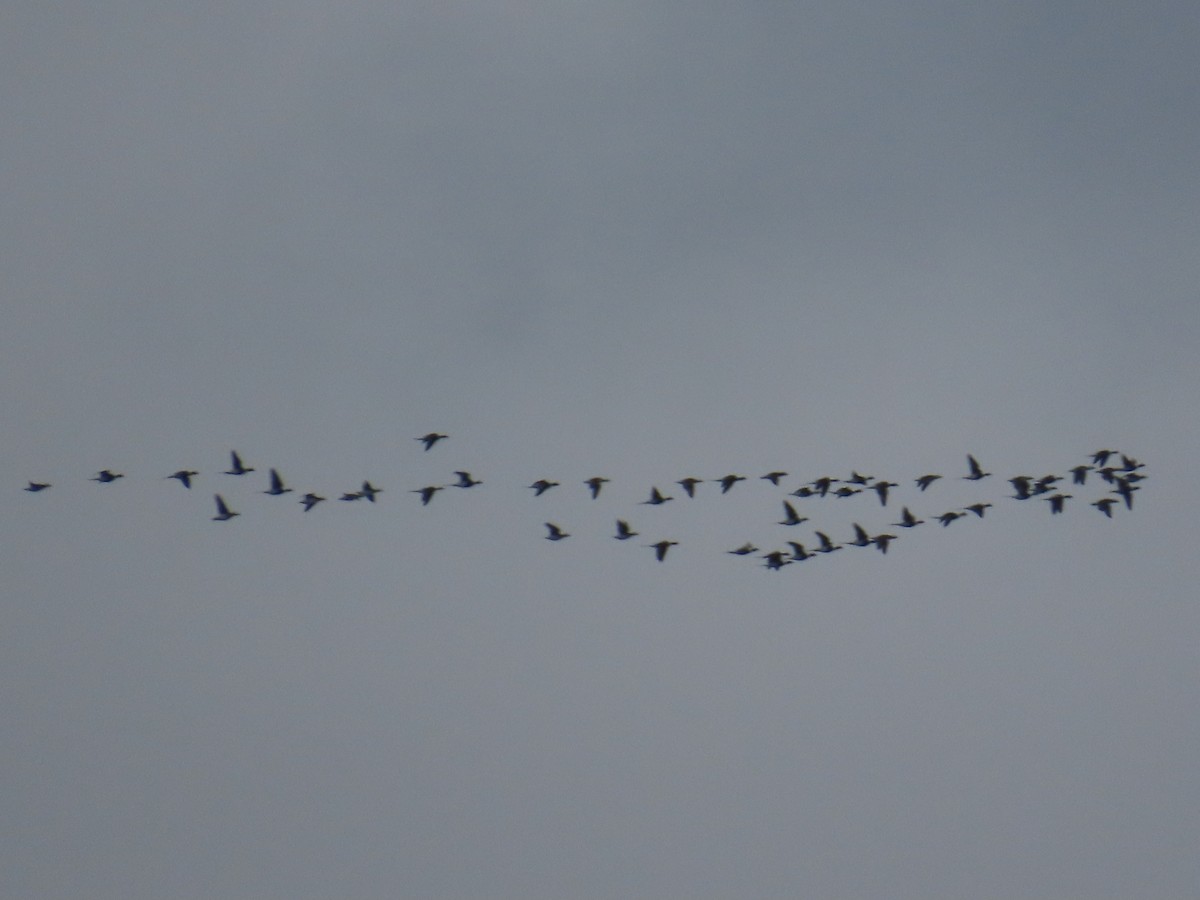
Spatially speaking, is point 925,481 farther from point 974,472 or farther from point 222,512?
point 222,512

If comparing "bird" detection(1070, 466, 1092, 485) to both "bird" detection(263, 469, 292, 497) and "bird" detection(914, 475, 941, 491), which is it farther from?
"bird" detection(263, 469, 292, 497)

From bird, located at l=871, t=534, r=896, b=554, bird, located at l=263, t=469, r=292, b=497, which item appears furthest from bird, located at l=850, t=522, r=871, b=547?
bird, located at l=263, t=469, r=292, b=497

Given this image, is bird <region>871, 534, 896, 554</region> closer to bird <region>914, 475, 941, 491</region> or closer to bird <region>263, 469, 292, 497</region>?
bird <region>914, 475, 941, 491</region>

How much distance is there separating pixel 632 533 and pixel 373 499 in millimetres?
14235

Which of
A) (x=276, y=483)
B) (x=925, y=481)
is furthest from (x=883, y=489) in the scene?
(x=276, y=483)

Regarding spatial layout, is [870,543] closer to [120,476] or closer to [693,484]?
[693,484]

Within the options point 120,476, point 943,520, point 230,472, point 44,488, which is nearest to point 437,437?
point 230,472

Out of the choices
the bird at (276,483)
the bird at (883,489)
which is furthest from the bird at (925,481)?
the bird at (276,483)

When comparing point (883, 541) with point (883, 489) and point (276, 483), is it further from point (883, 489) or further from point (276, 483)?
point (276, 483)

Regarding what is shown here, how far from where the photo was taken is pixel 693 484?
240ft

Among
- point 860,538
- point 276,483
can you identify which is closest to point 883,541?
point 860,538

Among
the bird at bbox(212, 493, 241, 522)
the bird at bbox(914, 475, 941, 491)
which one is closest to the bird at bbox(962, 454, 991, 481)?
the bird at bbox(914, 475, 941, 491)

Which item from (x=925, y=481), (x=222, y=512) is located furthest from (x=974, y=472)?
(x=222, y=512)

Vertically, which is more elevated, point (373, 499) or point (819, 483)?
point (819, 483)
